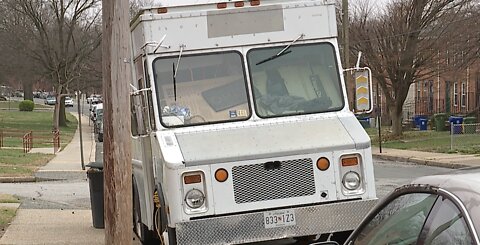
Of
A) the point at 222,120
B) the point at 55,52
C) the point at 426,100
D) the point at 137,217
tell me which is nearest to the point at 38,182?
the point at 137,217

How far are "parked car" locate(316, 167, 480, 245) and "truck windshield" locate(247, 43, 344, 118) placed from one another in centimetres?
438

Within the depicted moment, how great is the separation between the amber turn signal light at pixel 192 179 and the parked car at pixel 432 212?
363cm

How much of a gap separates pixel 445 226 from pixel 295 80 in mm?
5351

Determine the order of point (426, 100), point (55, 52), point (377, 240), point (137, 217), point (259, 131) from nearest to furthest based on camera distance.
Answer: point (377, 240) < point (259, 131) < point (137, 217) < point (55, 52) < point (426, 100)

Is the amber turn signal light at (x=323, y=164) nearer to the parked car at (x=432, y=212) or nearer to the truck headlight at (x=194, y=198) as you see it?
the truck headlight at (x=194, y=198)

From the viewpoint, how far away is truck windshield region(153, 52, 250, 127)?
26.5 ft

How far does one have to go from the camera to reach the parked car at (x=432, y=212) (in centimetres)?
279

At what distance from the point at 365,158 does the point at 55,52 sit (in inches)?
1760

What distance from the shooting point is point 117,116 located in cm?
721

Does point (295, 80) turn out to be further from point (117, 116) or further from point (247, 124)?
point (117, 116)

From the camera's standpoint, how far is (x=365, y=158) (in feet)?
24.9

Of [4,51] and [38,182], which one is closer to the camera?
[38,182]

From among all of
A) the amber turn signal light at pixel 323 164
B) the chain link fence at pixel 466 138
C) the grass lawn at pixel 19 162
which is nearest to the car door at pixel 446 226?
the amber turn signal light at pixel 323 164

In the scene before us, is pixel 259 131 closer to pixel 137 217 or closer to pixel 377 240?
pixel 137 217
